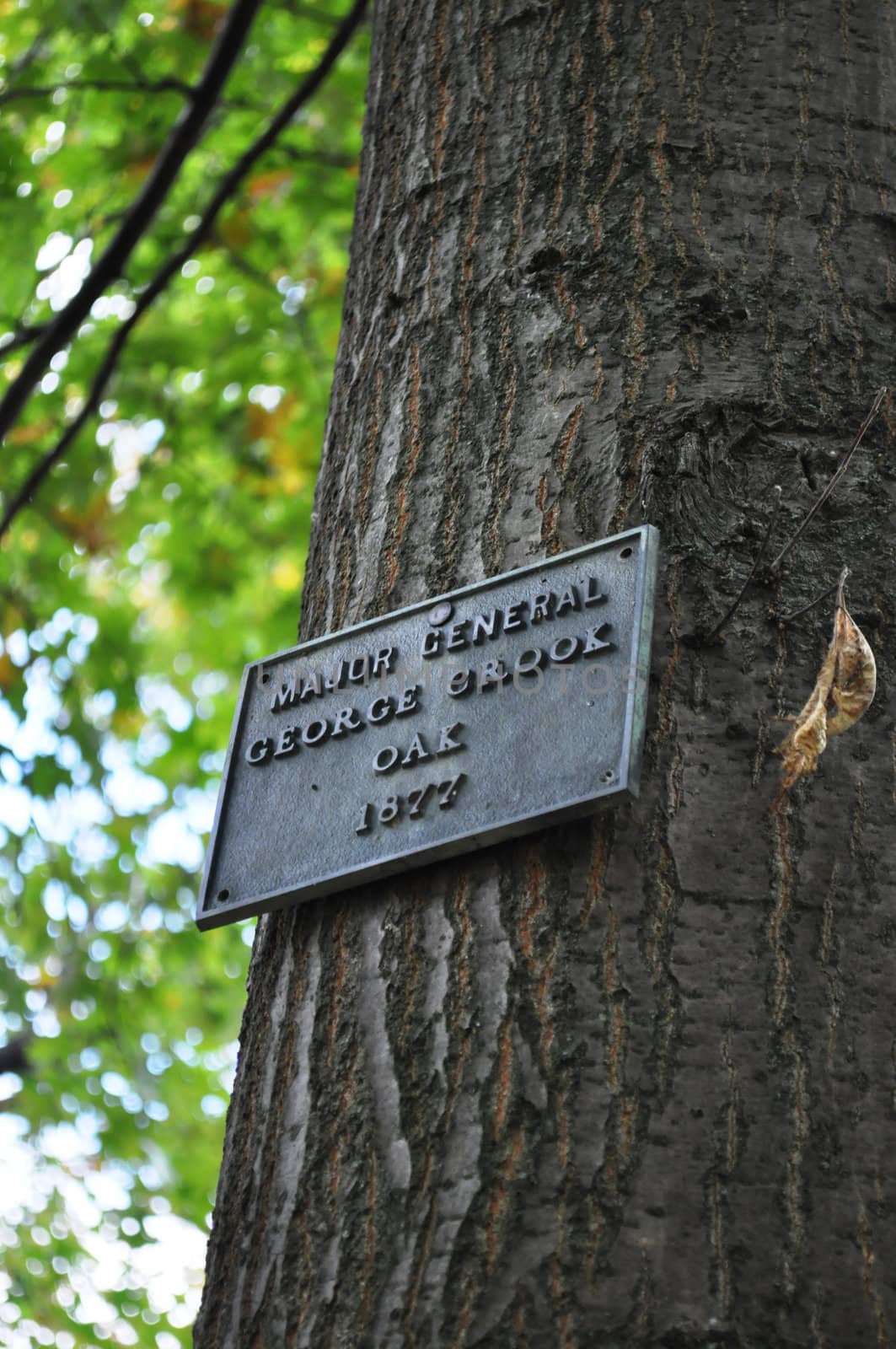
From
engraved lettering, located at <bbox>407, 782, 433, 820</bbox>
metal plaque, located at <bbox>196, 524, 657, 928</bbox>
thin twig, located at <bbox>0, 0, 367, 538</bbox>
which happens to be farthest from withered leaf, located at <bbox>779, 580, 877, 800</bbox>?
thin twig, located at <bbox>0, 0, 367, 538</bbox>

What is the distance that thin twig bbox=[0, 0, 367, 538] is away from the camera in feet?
11.8

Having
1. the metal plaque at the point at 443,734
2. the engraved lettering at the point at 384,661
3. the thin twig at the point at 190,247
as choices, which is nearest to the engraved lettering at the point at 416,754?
the metal plaque at the point at 443,734

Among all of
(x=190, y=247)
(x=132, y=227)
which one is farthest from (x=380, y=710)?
(x=190, y=247)

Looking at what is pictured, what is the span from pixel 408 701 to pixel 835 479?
58cm

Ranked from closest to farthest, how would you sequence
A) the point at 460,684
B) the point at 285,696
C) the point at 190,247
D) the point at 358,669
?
the point at 460,684 < the point at 358,669 < the point at 285,696 < the point at 190,247

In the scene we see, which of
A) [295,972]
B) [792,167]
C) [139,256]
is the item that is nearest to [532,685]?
[295,972]

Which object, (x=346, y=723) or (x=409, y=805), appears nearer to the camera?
(x=409, y=805)

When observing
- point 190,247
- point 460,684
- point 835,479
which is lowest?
point 460,684

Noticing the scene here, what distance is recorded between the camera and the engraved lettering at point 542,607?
5.45ft

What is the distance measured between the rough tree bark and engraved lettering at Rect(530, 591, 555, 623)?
0.33ft

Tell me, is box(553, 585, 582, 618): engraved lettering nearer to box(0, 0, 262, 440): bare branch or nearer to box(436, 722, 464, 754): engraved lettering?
box(436, 722, 464, 754): engraved lettering

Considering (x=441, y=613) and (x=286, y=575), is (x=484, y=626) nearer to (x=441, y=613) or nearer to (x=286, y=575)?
(x=441, y=613)

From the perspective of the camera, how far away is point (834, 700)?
1.50 m

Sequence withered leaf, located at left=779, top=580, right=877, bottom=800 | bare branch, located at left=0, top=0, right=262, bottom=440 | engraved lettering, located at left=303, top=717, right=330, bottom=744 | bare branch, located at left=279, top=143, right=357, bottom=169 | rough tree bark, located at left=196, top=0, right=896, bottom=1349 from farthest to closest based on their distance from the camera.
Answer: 1. bare branch, located at left=279, top=143, right=357, bottom=169
2. bare branch, located at left=0, top=0, right=262, bottom=440
3. engraved lettering, located at left=303, top=717, right=330, bottom=744
4. withered leaf, located at left=779, top=580, right=877, bottom=800
5. rough tree bark, located at left=196, top=0, right=896, bottom=1349
